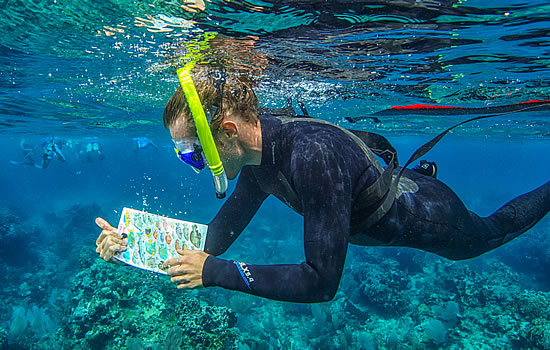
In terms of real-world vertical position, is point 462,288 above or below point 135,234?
below

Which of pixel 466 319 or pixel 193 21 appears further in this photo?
pixel 466 319

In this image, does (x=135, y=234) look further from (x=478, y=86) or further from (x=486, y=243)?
(x=478, y=86)

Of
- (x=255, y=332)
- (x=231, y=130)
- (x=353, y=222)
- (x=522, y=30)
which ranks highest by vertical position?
(x=522, y=30)

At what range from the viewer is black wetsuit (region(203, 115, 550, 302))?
189cm

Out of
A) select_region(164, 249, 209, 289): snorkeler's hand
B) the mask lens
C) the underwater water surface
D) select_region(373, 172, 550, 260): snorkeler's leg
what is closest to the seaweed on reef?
the underwater water surface

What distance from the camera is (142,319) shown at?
758 centimetres

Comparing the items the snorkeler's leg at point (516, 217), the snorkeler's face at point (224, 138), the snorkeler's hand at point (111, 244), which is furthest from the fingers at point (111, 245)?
the snorkeler's leg at point (516, 217)

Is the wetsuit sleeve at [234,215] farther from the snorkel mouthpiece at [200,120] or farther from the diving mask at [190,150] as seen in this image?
the snorkel mouthpiece at [200,120]

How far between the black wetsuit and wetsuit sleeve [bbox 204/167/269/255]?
1cm

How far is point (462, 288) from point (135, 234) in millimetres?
13154

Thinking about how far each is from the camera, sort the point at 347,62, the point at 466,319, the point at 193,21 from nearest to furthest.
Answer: the point at 193,21 < the point at 347,62 < the point at 466,319

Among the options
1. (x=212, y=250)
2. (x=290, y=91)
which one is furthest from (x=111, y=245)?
(x=290, y=91)

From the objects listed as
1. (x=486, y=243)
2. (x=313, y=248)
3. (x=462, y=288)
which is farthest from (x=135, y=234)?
(x=462, y=288)

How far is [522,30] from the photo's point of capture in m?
5.40
